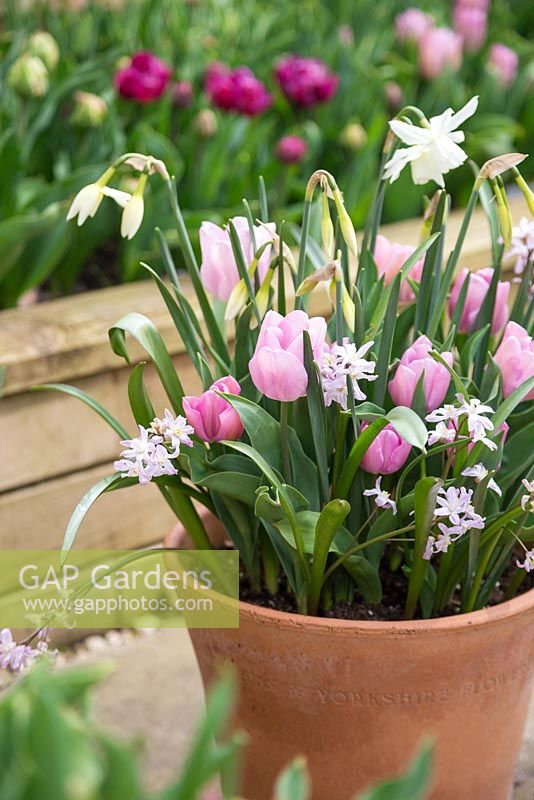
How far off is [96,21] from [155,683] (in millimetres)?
1423

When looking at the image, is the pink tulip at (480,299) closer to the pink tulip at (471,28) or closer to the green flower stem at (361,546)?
the green flower stem at (361,546)

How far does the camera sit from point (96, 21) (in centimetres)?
235

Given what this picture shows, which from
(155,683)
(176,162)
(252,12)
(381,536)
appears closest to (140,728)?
(155,683)

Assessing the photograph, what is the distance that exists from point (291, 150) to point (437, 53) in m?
0.56

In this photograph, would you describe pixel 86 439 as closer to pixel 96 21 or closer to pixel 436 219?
pixel 436 219

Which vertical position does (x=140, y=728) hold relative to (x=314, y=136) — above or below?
below

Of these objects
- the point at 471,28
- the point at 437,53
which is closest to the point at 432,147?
the point at 437,53

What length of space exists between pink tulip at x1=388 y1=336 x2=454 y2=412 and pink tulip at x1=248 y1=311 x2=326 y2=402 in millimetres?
81

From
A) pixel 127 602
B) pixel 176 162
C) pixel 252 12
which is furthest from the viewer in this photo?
pixel 252 12

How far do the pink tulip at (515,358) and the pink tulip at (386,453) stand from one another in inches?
5.3

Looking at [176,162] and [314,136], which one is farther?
[314,136]

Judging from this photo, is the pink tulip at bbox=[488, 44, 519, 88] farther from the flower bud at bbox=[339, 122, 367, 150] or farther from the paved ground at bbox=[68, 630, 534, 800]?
the paved ground at bbox=[68, 630, 534, 800]

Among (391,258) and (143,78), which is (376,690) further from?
(143,78)

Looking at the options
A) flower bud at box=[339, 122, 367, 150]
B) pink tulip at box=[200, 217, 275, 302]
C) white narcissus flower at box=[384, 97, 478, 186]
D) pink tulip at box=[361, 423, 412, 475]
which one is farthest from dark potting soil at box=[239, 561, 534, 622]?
flower bud at box=[339, 122, 367, 150]
